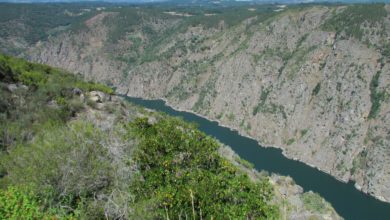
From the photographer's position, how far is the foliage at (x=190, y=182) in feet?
54.3

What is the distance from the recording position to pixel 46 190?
1664 cm

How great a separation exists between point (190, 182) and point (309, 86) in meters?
108

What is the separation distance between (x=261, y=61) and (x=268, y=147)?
3641 centimetres

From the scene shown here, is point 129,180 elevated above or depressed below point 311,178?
above

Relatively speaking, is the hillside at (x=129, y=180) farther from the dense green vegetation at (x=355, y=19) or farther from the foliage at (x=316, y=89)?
the dense green vegetation at (x=355, y=19)

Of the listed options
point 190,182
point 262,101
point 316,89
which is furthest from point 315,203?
point 262,101

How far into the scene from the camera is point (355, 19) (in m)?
121

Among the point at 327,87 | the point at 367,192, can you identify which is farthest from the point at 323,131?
the point at 367,192

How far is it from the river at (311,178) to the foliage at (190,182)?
4824 centimetres

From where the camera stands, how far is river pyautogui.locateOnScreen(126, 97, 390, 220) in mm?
78312

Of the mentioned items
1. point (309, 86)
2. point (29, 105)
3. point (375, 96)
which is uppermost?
point (29, 105)

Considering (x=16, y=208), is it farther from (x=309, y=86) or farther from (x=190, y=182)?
(x=309, y=86)

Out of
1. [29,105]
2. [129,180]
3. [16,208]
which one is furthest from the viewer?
[29,105]

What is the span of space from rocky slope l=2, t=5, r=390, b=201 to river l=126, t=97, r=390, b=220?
114 inches
